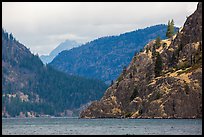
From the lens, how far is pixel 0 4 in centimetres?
7275

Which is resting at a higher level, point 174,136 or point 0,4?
point 0,4

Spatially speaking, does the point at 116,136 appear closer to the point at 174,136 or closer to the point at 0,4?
the point at 174,136

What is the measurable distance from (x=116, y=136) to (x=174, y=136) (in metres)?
13.8

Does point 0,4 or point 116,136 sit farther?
point 116,136

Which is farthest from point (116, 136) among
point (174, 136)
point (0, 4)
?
point (0, 4)

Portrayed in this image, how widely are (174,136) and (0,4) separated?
5234 cm

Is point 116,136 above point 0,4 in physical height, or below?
below

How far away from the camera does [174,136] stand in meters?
107

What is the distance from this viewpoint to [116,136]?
368 ft

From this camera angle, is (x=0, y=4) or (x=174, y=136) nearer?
(x=0, y=4)
